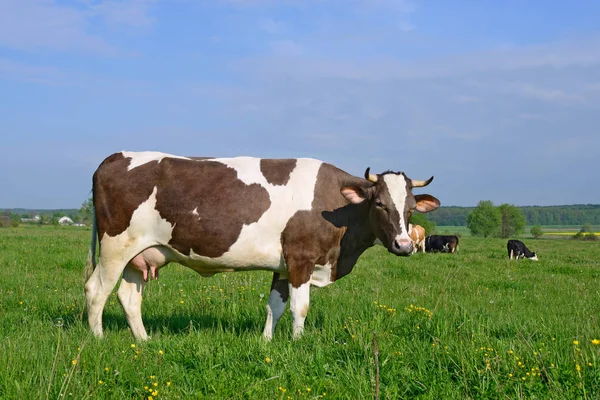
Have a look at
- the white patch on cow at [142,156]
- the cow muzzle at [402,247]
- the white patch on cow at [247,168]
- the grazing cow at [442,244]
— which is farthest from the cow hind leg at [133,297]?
the grazing cow at [442,244]

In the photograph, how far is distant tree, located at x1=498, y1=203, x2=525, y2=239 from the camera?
100750mm

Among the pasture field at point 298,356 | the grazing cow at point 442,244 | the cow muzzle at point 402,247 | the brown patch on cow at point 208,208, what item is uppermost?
the brown patch on cow at point 208,208

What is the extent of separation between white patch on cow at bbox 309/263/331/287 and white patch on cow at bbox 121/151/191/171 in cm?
231

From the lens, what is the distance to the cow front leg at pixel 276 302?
24.7 feet

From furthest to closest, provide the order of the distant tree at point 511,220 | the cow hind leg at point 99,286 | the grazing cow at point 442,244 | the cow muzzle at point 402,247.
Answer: the distant tree at point 511,220, the grazing cow at point 442,244, the cow hind leg at point 99,286, the cow muzzle at point 402,247

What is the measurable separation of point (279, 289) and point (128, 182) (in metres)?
2.41

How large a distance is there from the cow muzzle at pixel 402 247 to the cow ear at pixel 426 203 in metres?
1.29

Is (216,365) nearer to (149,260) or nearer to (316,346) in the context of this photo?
(316,346)

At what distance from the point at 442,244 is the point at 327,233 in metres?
29.0

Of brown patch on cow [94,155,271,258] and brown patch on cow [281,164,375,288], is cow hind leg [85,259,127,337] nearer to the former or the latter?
brown patch on cow [94,155,271,258]

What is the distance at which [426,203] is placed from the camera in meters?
8.26

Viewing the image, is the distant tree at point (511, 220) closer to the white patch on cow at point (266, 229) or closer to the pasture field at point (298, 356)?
the pasture field at point (298, 356)

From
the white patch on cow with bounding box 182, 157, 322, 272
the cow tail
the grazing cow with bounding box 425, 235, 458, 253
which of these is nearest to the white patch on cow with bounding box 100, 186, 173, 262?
the white patch on cow with bounding box 182, 157, 322, 272

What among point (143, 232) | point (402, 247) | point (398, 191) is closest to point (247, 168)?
point (143, 232)
